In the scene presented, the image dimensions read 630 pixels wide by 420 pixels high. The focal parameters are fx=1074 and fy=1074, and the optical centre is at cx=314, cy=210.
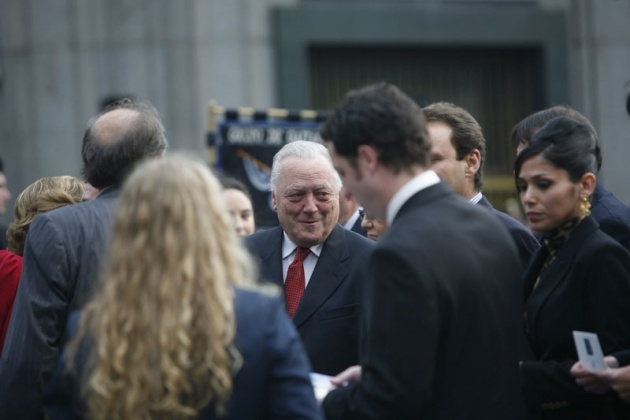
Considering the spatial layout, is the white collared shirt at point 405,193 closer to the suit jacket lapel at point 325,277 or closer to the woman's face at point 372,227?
the suit jacket lapel at point 325,277

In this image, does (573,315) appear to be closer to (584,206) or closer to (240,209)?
(584,206)

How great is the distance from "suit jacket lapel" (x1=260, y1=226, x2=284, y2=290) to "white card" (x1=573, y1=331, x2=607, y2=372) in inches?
65.6

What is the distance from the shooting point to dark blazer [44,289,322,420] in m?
3.17

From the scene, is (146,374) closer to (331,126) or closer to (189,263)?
(189,263)

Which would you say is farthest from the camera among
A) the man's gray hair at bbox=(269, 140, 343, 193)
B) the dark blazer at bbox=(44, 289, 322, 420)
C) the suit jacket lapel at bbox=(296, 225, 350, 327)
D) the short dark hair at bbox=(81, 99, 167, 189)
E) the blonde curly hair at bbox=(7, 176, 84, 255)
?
the blonde curly hair at bbox=(7, 176, 84, 255)

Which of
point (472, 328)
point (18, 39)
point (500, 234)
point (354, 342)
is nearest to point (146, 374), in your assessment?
point (472, 328)

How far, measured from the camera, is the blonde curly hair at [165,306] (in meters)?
3.04

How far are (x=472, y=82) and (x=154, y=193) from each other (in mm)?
12584

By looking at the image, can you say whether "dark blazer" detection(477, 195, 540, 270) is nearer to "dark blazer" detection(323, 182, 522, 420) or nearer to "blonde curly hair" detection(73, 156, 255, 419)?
"dark blazer" detection(323, 182, 522, 420)

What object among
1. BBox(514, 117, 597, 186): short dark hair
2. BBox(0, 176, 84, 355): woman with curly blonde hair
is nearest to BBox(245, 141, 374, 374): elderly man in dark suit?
BBox(514, 117, 597, 186): short dark hair

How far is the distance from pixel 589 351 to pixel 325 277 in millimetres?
1437

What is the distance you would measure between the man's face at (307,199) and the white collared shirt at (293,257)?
1.6 inches

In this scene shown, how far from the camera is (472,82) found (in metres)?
15.3

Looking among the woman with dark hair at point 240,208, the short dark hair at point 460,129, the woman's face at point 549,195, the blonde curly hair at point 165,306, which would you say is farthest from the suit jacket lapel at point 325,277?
the woman with dark hair at point 240,208
